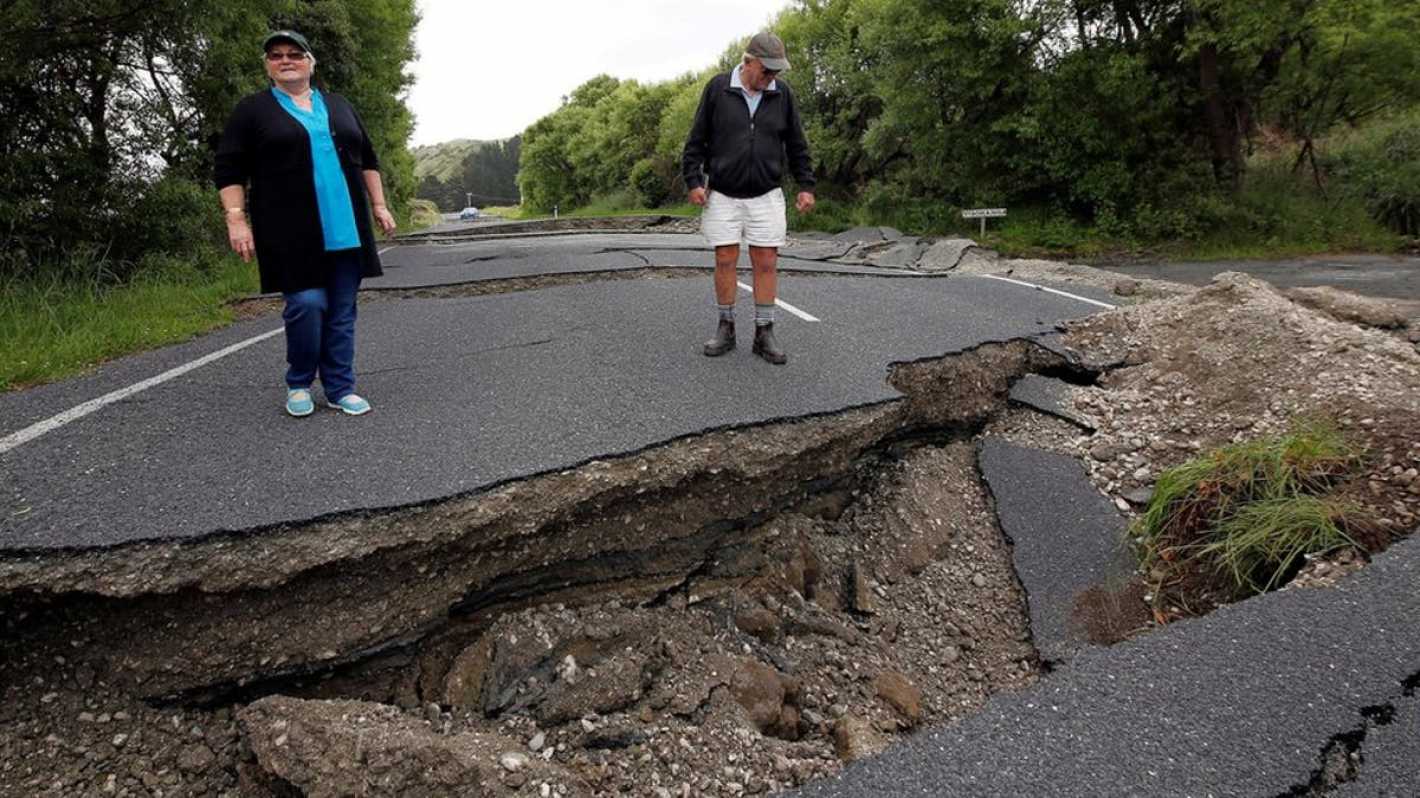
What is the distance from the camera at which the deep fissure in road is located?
242 cm

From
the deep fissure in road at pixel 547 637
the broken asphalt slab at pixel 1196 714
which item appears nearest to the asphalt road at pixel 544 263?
the deep fissure in road at pixel 547 637

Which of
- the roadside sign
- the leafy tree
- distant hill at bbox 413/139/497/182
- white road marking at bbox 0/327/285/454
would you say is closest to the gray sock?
white road marking at bbox 0/327/285/454

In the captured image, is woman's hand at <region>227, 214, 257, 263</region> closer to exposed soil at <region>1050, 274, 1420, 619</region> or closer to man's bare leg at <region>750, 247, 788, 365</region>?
man's bare leg at <region>750, 247, 788, 365</region>

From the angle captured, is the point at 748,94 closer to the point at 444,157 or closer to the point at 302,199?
the point at 302,199

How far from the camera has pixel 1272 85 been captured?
49.9ft

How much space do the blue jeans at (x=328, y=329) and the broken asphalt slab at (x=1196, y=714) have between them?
322 centimetres

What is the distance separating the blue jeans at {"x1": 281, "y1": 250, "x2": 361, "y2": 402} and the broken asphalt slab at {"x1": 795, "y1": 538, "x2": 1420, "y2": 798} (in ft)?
10.6

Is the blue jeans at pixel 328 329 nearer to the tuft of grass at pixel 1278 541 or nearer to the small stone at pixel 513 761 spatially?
the small stone at pixel 513 761

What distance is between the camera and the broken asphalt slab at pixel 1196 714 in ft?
6.58

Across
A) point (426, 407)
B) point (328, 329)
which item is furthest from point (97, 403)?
point (426, 407)

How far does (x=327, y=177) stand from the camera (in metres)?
3.52

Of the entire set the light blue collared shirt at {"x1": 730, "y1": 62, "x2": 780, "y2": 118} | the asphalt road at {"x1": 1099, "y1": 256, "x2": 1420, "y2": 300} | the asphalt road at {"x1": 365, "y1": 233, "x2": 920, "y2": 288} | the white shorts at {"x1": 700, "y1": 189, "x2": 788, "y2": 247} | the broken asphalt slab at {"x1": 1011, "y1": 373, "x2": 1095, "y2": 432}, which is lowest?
the broken asphalt slab at {"x1": 1011, "y1": 373, "x2": 1095, "y2": 432}

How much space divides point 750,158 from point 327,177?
234cm

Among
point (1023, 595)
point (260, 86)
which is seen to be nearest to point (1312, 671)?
point (1023, 595)
